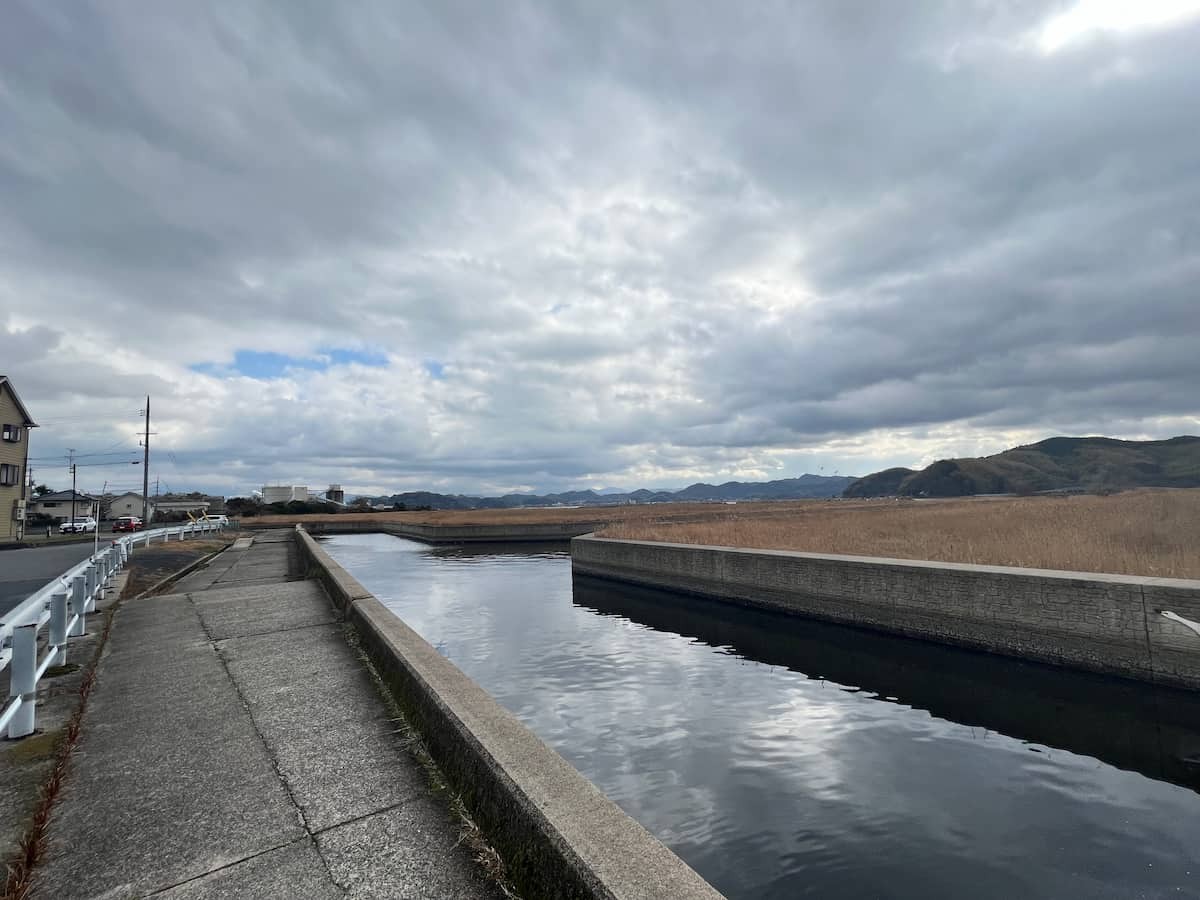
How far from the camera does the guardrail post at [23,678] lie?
202 inches

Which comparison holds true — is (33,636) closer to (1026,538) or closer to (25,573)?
(25,573)

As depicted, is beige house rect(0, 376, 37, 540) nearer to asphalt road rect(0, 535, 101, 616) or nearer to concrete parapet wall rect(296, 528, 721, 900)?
asphalt road rect(0, 535, 101, 616)

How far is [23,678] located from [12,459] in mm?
55031

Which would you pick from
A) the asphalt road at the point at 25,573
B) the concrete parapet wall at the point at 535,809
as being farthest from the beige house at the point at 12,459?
the concrete parapet wall at the point at 535,809

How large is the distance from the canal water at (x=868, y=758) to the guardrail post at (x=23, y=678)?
5.36m

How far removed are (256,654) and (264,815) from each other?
4808 mm

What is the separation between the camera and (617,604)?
20312 mm

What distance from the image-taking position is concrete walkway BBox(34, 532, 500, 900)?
3441mm

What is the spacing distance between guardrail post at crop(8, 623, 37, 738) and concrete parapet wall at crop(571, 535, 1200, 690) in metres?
13.8

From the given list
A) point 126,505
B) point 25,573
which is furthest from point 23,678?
point 126,505

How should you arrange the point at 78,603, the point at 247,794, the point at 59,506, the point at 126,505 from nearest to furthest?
1. the point at 247,794
2. the point at 78,603
3. the point at 59,506
4. the point at 126,505

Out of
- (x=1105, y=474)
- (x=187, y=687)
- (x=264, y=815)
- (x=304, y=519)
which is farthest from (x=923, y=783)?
(x=1105, y=474)

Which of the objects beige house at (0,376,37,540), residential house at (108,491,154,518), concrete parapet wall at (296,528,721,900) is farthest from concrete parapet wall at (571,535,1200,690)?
residential house at (108,491,154,518)

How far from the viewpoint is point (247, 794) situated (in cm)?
441
